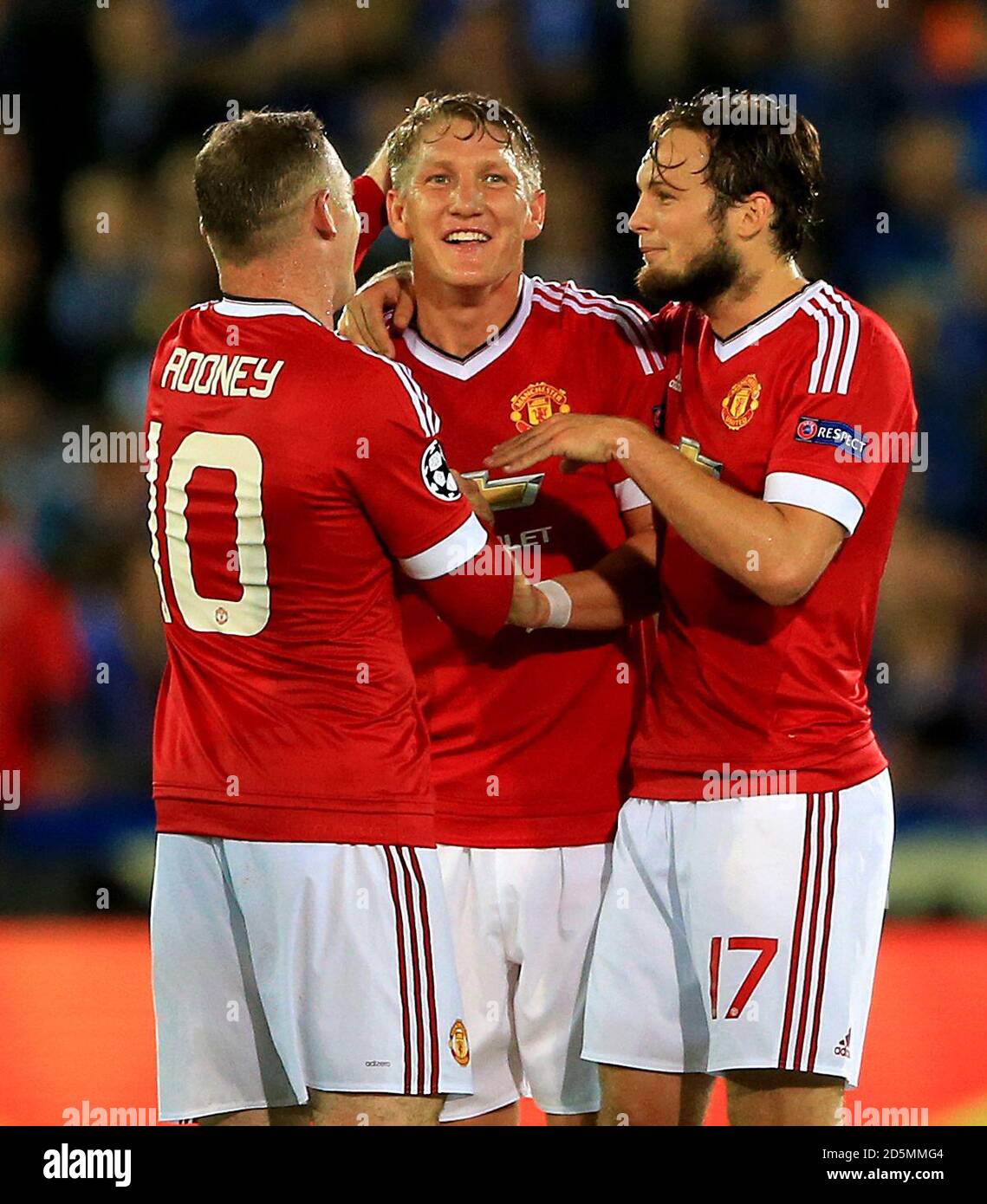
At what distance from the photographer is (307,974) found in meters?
3.12

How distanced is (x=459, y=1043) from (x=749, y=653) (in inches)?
36.0

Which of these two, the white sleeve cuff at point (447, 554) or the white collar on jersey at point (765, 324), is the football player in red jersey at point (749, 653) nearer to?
the white collar on jersey at point (765, 324)

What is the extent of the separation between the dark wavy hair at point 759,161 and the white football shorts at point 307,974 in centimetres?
140

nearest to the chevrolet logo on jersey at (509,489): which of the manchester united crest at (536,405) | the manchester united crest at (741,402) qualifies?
the manchester united crest at (536,405)

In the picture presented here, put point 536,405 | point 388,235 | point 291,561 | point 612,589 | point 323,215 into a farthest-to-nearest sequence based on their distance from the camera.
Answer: point 388,235
point 536,405
point 612,589
point 323,215
point 291,561

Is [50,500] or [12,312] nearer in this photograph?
[50,500]

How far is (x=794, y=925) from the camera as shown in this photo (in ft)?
10.8

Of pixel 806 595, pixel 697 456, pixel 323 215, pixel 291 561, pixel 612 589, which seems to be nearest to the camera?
pixel 291 561

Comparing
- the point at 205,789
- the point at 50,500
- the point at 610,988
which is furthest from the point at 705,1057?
the point at 50,500

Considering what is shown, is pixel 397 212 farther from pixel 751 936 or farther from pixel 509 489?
pixel 751 936

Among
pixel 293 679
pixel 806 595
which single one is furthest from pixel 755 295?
pixel 293 679

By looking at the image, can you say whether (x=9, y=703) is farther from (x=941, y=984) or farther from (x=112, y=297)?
(x=941, y=984)

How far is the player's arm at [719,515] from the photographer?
313 cm

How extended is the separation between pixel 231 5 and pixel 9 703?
12.4 ft
